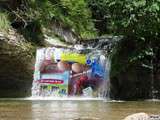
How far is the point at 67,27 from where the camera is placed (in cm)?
2697

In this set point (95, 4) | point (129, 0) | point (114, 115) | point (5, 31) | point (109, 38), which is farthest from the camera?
point (95, 4)

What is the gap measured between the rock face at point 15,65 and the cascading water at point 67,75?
1.71ft

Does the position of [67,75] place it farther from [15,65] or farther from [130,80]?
[130,80]

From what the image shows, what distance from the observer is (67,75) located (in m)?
23.5

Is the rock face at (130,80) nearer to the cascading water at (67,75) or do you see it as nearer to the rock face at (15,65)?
the cascading water at (67,75)

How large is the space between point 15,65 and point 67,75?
248cm

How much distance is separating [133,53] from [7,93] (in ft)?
20.1

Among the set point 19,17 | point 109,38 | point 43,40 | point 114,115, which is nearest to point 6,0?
point 19,17

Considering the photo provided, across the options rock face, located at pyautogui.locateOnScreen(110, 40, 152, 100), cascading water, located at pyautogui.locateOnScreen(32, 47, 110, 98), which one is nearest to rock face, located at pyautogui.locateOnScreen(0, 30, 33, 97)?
cascading water, located at pyautogui.locateOnScreen(32, 47, 110, 98)

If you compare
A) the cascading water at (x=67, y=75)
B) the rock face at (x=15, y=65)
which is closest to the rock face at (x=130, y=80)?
the cascading water at (x=67, y=75)

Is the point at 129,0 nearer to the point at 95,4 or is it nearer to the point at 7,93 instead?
the point at 7,93

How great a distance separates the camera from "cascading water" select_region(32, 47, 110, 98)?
23297 millimetres

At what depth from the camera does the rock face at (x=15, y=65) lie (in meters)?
21.8

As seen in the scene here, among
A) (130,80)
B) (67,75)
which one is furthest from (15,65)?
(130,80)
